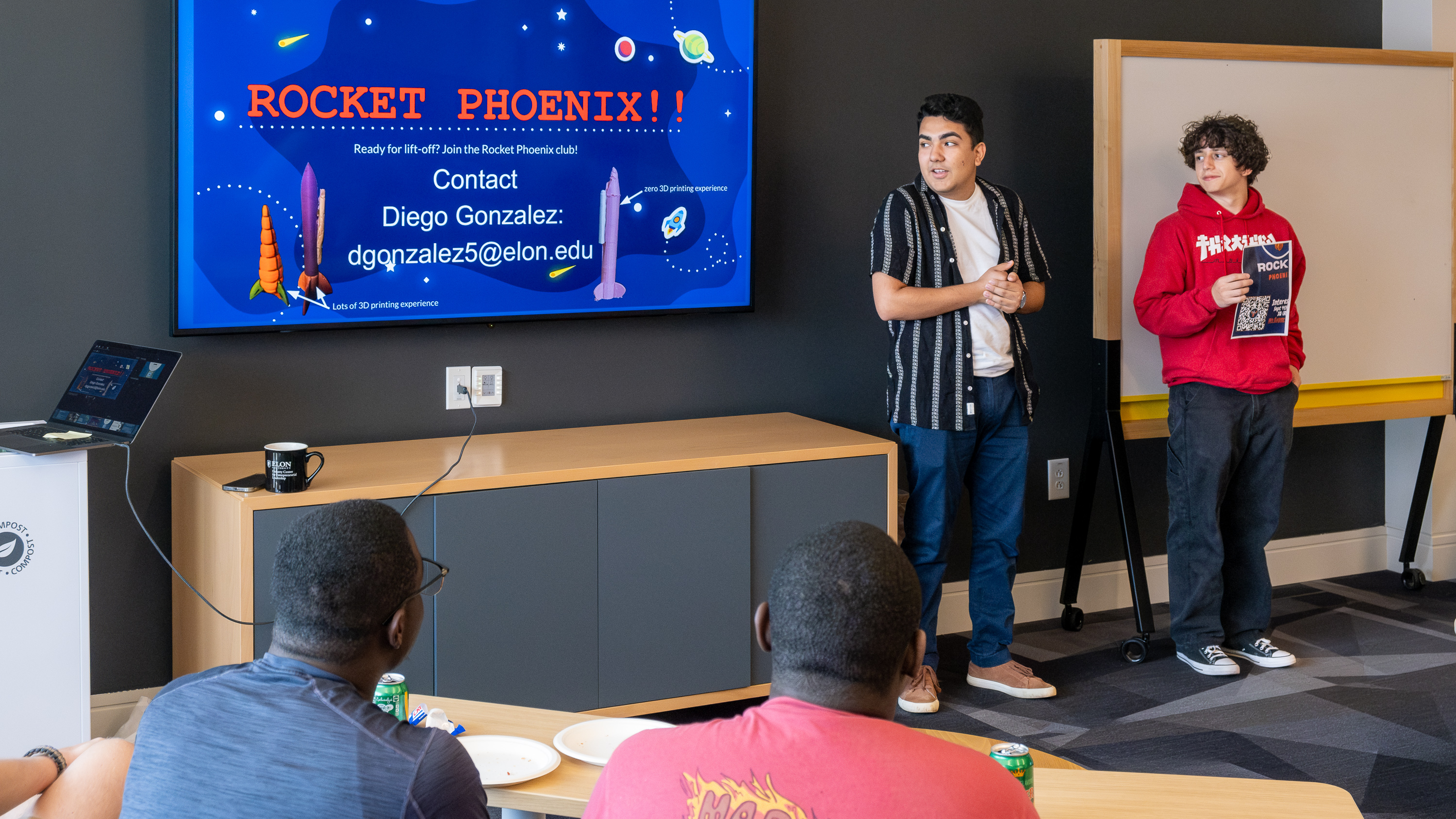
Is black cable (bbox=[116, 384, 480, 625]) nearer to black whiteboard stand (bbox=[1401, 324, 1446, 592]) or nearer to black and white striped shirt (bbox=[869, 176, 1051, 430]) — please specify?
black and white striped shirt (bbox=[869, 176, 1051, 430])

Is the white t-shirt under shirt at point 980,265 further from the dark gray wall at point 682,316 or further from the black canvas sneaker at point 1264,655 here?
the black canvas sneaker at point 1264,655

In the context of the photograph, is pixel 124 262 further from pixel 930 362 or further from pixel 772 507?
pixel 930 362

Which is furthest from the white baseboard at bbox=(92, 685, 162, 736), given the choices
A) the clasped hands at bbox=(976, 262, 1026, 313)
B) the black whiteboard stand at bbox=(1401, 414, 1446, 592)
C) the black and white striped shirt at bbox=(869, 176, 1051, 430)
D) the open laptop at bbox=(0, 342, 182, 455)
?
the black whiteboard stand at bbox=(1401, 414, 1446, 592)

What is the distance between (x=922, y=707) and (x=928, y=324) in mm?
1028

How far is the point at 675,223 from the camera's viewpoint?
3.51 meters

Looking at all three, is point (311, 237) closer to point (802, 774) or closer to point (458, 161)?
point (458, 161)

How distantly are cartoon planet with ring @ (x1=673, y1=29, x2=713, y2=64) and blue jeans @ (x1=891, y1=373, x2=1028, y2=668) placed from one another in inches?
45.1

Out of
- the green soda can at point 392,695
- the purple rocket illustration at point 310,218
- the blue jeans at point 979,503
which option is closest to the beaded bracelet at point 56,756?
the green soda can at point 392,695

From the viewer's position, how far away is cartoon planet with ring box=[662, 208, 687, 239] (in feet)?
11.5

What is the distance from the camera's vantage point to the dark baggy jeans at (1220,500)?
12.1 feet

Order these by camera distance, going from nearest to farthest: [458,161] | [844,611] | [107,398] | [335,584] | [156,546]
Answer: [844,611] → [335,584] → [107,398] → [156,546] → [458,161]

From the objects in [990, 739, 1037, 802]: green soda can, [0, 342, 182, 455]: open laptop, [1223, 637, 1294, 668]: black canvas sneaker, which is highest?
A: [0, 342, 182, 455]: open laptop

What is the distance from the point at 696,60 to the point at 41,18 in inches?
62.5

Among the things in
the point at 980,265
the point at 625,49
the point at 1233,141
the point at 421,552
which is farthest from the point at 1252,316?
the point at 421,552
